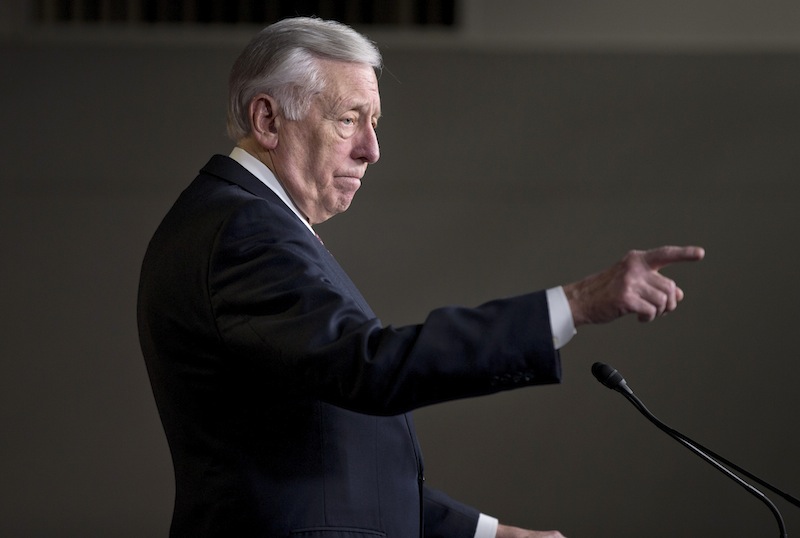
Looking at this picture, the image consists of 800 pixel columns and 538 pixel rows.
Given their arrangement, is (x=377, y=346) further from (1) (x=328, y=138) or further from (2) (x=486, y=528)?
(2) (x=486, y=528)

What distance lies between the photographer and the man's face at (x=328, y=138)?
156 centimetres

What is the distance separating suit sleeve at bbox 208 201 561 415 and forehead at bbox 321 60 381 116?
44 centimetres

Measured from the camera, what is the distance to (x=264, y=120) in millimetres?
1569

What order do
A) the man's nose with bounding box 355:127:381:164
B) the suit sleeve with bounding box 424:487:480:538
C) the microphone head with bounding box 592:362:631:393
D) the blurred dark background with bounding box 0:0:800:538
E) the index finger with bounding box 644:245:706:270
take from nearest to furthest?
the index finger with bounding box 644:245:706:270
the microphone head with bounding box 592:362:631:393
the man's nose with bounding box 355:127:381:164
the suit sleeve with bounding box 424:487:480:538
the blurred dark background with bounding box 0:0:800:538

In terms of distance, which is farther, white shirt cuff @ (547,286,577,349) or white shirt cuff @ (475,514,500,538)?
white shirt cuff @ (475,514,500,538)

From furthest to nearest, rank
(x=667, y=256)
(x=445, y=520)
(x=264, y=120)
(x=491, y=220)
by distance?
(x=491, y=220) → (x=445, y=520) → (x=264, y=120) → (x=667, y=256)

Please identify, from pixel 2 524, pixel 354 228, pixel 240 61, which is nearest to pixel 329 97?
pixel 240 61

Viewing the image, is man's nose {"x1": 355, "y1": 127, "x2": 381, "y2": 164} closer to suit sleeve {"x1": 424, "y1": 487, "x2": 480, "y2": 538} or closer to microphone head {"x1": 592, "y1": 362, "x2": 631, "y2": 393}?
microphone head {"x1": 592, "y1": 362, "x2": 631, "y2": 393}

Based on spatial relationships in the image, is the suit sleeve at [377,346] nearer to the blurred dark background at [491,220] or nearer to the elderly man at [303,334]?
the elderly man at [303,334]

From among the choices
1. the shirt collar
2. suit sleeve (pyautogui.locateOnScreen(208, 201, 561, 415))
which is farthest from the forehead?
suit sleeve (pyautogui.locateOnScreen(208, 201, 561, 415))

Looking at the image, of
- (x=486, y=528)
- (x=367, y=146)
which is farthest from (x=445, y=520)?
(x=367, y=146)

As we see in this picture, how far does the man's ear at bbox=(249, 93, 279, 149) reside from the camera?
61.6 inches

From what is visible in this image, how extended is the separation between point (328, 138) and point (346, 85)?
0.09 m

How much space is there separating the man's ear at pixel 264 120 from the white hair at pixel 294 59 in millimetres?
13
